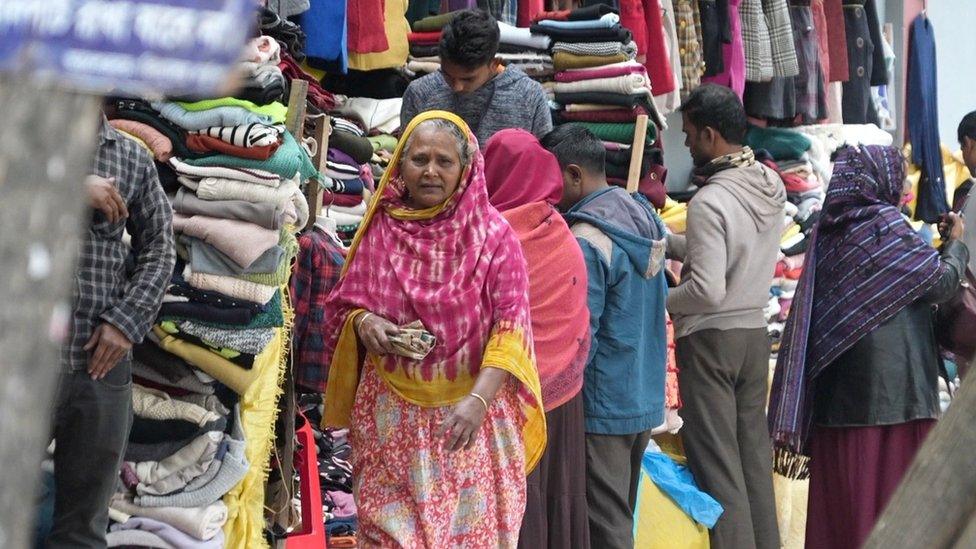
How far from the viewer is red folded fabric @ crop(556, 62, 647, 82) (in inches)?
234

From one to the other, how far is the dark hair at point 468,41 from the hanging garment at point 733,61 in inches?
114

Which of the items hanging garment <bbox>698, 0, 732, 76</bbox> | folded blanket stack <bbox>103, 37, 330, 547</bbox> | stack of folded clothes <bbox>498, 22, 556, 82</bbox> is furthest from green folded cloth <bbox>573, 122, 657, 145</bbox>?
folded blanket stack <bbox>103, 37, 330, 547</bbox>

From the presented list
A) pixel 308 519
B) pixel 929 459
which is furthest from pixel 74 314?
pixel 929 459

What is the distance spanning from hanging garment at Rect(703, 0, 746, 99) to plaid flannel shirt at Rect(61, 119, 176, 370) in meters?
4.64

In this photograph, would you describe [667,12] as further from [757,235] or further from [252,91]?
[252,91]

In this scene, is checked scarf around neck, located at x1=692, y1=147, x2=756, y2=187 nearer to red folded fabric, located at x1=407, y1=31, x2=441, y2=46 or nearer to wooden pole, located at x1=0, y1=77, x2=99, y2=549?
red folded fabric, located at x1=407, y1=31, x2=441, y2=46

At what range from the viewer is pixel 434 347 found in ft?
12.2

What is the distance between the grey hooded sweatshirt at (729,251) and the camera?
17.2 feet

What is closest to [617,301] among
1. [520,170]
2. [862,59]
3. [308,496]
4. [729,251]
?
[520,170]

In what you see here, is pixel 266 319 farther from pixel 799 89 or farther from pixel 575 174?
pixel 799 89

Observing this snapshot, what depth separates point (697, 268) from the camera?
5.27 m

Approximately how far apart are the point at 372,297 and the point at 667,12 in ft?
12.4

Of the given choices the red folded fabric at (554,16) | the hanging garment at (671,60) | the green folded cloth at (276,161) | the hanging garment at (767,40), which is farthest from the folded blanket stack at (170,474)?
the hanging garment at (767,40)

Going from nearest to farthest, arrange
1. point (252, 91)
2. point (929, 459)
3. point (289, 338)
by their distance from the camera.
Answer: point (929, 459)
point (252, 91)
point (289, 338)
